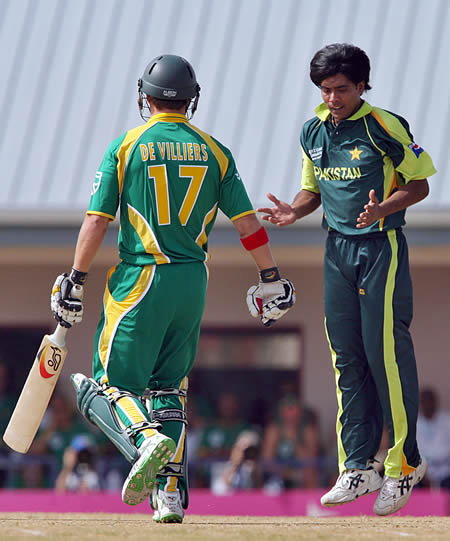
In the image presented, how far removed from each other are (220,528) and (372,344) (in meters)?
1.21

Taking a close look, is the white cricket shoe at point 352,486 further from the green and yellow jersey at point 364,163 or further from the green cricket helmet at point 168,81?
the green cricket helmet at point 168,81

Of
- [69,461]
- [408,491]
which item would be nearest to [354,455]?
[408,491]

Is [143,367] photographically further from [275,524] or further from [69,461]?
[69,461]

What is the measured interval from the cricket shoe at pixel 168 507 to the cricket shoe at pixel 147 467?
448 mm

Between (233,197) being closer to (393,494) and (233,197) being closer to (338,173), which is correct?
(338,173)

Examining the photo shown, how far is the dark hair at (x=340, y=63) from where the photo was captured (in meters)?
5.86

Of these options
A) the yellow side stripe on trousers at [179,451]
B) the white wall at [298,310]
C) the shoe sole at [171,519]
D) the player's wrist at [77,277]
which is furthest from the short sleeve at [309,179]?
the white wall at [298,310]

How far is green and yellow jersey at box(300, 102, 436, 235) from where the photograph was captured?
19.2ft

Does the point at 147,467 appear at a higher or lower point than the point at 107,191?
lower

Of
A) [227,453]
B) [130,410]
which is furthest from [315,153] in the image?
[227,453]

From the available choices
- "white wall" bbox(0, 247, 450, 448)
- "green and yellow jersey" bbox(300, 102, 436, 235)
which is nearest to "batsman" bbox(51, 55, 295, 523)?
"green and yellow jersey" bbox(300, 102, 436, 235)

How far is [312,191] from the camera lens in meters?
6.28

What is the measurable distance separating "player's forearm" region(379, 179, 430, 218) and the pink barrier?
3328 mm

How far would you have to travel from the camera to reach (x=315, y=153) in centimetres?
609
